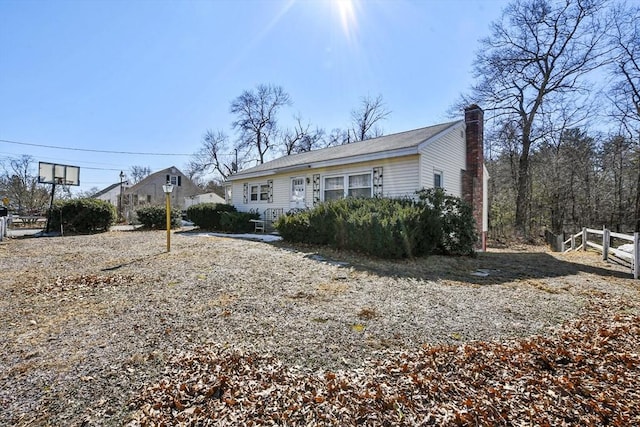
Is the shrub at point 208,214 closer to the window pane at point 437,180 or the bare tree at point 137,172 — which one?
the window pane at point 437,180

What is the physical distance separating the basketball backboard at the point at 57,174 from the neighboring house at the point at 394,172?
9.92m

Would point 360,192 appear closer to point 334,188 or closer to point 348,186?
point 348,186

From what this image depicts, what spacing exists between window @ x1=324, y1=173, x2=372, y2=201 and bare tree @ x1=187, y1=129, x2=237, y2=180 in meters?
25.5

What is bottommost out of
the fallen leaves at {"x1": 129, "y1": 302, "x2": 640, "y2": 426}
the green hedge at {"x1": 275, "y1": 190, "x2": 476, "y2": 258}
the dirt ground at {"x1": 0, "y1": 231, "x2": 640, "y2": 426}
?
the fallen leaves at {"x1": 129, "y1": 302, "x2": 640, "y2": 426}

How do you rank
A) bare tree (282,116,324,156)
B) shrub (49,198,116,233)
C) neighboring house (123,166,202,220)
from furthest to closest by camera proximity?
bare tree (282,116,324,156), neighboring house (123,166,202,220), shrub (49,198,116,233)

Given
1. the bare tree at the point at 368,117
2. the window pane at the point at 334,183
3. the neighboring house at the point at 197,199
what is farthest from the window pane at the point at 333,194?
the neighboring house at the point at 197,199

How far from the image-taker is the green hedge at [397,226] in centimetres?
696

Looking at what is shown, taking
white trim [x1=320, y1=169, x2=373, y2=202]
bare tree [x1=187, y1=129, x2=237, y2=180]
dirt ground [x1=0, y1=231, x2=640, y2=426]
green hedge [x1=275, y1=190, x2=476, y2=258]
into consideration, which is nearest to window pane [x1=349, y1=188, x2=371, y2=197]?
white trim [x1=320, y1=169, x2=373, y2=202]

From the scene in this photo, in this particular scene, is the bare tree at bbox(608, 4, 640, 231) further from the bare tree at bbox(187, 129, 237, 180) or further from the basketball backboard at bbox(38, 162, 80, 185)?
the bare tree at bbox(187, 129, 237, 180)

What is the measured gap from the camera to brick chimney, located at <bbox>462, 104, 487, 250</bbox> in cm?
1154

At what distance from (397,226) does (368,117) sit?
84.0 feet

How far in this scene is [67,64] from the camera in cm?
1215

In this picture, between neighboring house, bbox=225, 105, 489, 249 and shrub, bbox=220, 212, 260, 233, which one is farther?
shrub, bbox=220, 212, 260, 233

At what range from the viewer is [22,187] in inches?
984
